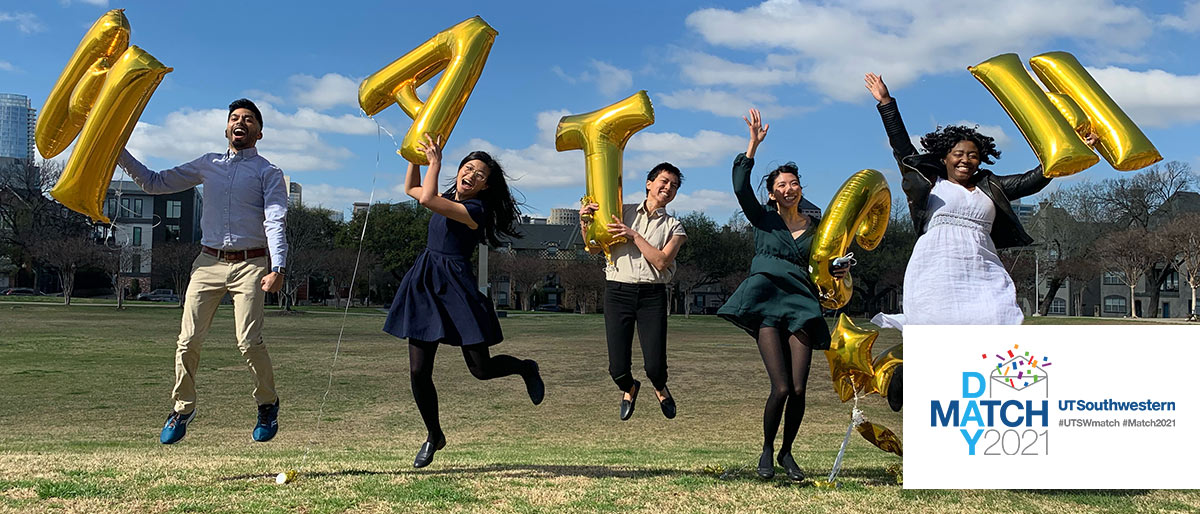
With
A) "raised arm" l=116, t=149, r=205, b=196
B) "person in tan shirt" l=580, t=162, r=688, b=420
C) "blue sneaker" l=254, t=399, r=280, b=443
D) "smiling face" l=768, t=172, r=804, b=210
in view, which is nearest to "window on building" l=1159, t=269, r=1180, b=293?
"smiling face" l=768, t=172, r=804, b=210

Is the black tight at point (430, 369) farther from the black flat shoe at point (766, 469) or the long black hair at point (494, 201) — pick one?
the black flat shoe at point (766, 469)

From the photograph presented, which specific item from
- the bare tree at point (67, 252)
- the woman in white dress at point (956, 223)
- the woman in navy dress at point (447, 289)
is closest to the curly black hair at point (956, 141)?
the woman in white dress at point (956, 223)

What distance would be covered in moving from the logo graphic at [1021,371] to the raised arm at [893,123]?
63.3 inches

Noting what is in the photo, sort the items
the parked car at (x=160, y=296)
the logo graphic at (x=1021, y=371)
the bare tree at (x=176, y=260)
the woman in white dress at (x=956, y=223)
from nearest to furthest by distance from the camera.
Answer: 1. the logo graphic at (x=1021, y=371)
2. the woman in white dress at (x=956, y=223)
3. the bare tree at (x=176, y=260)
4. the parked car at (x=160, y=296)

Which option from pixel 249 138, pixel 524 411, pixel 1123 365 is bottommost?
pixel 524 411

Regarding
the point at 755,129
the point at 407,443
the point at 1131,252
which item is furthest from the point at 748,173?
the point at 1131,252

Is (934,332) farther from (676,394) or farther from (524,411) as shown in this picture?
(676,394)

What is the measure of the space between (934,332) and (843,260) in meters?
0.84

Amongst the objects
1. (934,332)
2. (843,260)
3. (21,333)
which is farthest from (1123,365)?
(21,333)

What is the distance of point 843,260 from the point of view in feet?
19.9

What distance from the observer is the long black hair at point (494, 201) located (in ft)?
20.9

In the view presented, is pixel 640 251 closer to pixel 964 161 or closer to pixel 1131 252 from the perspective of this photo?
pixel 964 161

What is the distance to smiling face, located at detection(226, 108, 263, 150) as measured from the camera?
6.15 meters

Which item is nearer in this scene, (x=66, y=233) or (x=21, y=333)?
(x=21, y=333)
